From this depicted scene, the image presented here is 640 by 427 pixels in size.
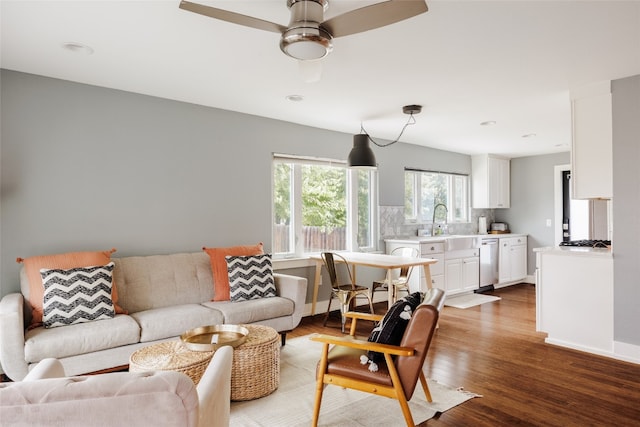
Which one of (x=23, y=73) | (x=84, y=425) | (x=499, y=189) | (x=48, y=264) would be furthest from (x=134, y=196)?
(x=499, y=189)

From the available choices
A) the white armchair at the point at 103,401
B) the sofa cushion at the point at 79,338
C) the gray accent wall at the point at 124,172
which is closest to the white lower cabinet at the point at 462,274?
the gray accent wall at the point at 124,172

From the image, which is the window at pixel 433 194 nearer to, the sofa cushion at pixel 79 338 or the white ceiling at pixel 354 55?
the white ceiling at pixel 354 55

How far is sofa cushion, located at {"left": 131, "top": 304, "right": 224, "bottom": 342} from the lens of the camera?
3.08 meters

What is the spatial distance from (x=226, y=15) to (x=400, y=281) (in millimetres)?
3577

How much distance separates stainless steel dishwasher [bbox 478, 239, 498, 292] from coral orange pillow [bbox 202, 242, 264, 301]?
13.9 feet

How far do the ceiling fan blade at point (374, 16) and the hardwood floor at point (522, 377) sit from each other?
2.24 meters

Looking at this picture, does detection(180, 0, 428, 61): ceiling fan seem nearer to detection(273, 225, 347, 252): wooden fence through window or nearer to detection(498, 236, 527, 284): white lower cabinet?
detection(273, 225, 347, 252): wooden fence through window

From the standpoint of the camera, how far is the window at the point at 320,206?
16.2 ft

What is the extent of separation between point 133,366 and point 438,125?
4279 mm

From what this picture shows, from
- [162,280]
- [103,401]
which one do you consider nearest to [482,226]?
[162,280]

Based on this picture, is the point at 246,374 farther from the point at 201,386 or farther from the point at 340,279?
the point at 340,279

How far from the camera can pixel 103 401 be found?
39.6 inches

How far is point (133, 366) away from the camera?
241 centimetres

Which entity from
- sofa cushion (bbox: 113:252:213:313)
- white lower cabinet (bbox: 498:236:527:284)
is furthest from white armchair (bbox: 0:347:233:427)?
white lower cabinet (bbox: 498:236:527:284)
